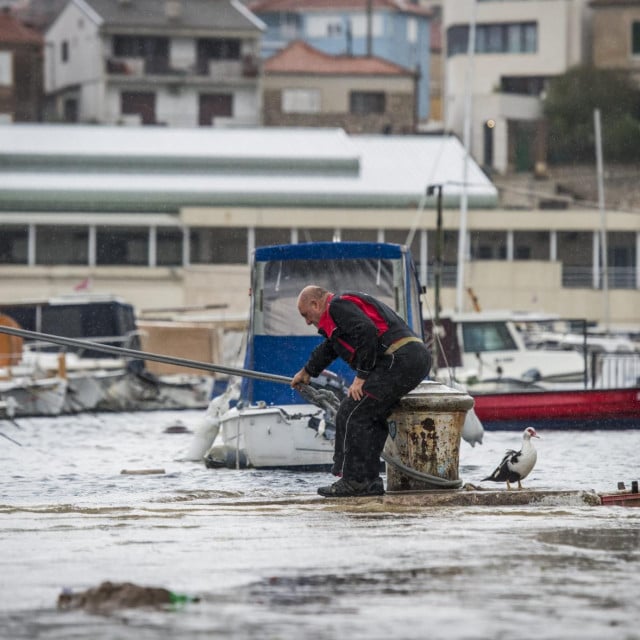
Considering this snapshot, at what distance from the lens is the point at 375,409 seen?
42.1 ft

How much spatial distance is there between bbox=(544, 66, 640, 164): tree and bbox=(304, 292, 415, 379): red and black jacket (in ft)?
202

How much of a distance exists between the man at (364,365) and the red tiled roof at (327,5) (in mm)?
92209

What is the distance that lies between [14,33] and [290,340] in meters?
67.3

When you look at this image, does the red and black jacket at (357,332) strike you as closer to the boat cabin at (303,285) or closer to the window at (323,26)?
the boat cabin at (303,285)

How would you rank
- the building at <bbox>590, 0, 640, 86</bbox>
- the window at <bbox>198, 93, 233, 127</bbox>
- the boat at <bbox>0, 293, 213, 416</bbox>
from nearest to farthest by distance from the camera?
the boat at <bbox>0, 293, 213, 416</bbox>, the building at <bbox>590, 0, 640, 86</bbox>, the window at <bbox>198, 93, 233, 127</bbox>

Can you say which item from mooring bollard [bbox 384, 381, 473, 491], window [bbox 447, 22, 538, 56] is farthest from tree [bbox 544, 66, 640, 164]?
mooring bollard [bbox 384, 381, 473, 491]

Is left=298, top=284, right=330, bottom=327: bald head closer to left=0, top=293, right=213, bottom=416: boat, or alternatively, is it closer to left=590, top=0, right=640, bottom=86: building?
left=0, top=293, right=213, bottom=416: boat

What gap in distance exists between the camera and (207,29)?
79750 mm

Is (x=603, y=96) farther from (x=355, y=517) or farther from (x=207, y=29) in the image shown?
(x=355, y=517)

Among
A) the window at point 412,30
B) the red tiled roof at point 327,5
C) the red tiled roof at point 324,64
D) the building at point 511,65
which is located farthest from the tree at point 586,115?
the window at point 412,30

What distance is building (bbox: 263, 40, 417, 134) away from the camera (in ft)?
274

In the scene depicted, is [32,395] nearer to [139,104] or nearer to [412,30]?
[139,104]

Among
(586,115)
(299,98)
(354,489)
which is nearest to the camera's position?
(354,489)

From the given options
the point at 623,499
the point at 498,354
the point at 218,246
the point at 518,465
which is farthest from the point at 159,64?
the point at 623,499
